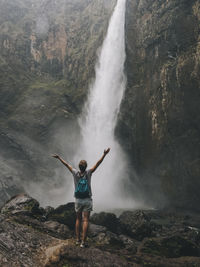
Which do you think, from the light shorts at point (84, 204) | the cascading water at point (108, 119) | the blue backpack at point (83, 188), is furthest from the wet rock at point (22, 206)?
the cascading water at point (108, 119)

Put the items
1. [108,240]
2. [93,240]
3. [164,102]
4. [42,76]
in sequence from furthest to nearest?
[42,76], [164,102], [108,240], [93,240]

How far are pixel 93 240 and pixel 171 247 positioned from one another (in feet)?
12.9

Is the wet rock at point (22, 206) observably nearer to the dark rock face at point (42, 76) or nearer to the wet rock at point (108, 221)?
the wet rock at point (108, 221)

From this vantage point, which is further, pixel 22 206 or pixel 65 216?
pixel 65 216

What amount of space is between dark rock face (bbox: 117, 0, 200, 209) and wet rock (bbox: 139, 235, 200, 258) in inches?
494

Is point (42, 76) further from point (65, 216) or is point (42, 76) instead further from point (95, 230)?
point (95, 230)

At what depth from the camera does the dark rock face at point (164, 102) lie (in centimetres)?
2597

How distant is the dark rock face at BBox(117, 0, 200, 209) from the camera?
26.0 meters

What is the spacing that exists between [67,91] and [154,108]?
17.2 meters

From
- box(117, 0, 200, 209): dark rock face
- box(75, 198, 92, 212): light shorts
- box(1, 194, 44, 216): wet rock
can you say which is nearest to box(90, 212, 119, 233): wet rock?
box(1, 194, 44, 216): wet rock

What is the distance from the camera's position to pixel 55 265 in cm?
699

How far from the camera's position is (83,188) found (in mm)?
7410

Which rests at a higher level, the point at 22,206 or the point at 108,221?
the point at 108,221

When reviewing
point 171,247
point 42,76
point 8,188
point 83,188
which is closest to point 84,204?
point 83,188
